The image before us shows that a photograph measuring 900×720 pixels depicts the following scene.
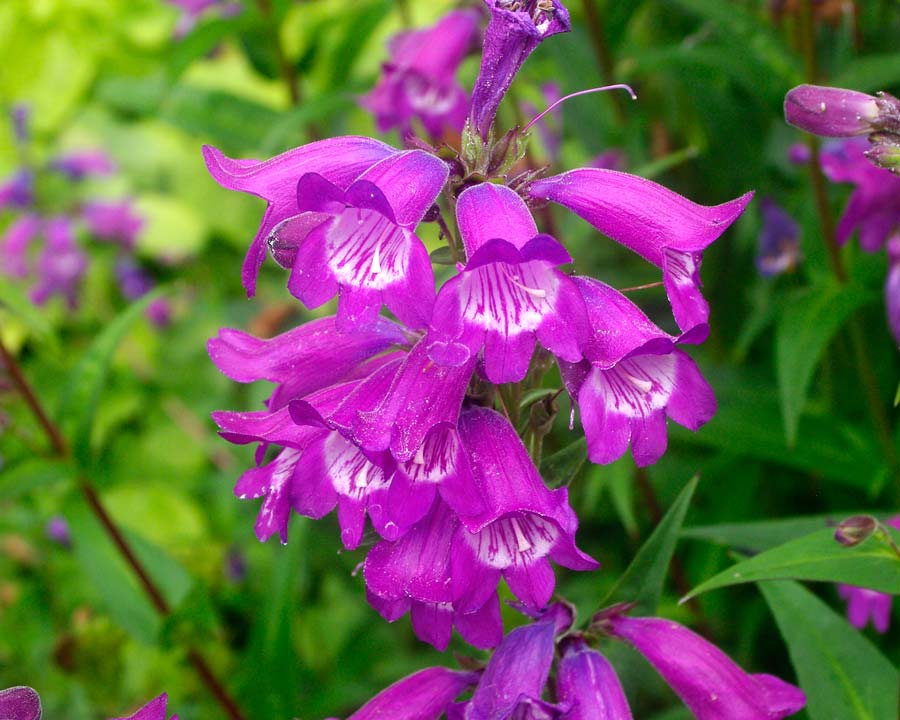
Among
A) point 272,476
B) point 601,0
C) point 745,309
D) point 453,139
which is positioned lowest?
point 745,309

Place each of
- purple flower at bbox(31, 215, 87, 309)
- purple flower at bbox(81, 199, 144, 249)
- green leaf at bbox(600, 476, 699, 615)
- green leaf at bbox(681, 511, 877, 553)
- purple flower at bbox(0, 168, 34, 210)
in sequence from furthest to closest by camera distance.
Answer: purple flower at bbox(81, 199, 144, 249), purple flower at bbox(0, 168, 34, 210), purple flower at bbox(31, 215, 87, 309), green leaf at bbox(681, 511, 877, 553), green leaf at bbox(600, 476, 699, 615)

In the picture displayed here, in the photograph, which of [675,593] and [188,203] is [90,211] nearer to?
[188,203]

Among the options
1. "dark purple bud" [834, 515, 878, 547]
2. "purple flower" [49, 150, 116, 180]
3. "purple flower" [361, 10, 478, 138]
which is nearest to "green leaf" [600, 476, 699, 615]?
"dark purple bud" [834, 515, 878, 547]

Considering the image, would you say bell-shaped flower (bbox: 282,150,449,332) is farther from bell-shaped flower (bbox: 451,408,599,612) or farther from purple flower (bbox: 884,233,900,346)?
purple flower (bbox: 884,233,900,346)

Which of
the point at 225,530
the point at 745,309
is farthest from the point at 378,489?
the point at 225,530

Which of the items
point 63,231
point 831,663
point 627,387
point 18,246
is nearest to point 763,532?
point 831,663
